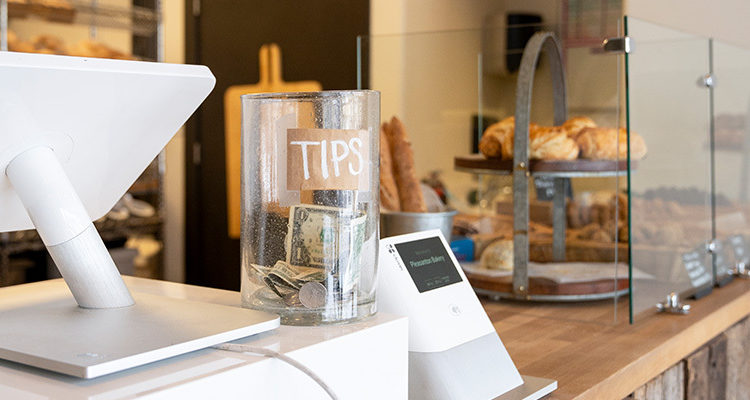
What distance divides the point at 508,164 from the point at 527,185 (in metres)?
0.06

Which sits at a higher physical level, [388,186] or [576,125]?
[576,125]

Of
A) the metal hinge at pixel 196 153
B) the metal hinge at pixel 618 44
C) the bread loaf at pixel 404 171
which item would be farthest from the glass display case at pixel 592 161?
the metal hinge at pixel 196 153

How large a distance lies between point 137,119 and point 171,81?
0.05m

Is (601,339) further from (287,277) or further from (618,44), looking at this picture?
(287,277)

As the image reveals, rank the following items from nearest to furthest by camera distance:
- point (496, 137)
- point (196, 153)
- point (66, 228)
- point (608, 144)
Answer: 1. point (66, 228)
2. point (608, 144)
3. point (496, 137)
4. point (196, 153)

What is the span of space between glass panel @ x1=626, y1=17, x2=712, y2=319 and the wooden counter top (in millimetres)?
52

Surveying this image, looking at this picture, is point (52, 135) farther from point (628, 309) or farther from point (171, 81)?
point (628, 309)

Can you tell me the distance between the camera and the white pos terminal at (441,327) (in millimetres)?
842

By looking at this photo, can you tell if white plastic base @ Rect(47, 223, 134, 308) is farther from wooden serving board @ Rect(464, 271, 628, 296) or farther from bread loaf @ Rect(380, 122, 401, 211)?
wooden serving board @ Rect(464, 271, 628, 296)

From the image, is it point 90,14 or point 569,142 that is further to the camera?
point 90,14

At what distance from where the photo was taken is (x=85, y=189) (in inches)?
32.1

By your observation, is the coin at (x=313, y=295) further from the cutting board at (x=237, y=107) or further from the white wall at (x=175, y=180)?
the white wall at (x=175, y=180)

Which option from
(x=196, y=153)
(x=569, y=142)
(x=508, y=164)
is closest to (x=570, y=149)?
(x=569, y=142)

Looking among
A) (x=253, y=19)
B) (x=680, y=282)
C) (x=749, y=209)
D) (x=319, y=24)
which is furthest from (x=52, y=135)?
(x=253, y=19)
